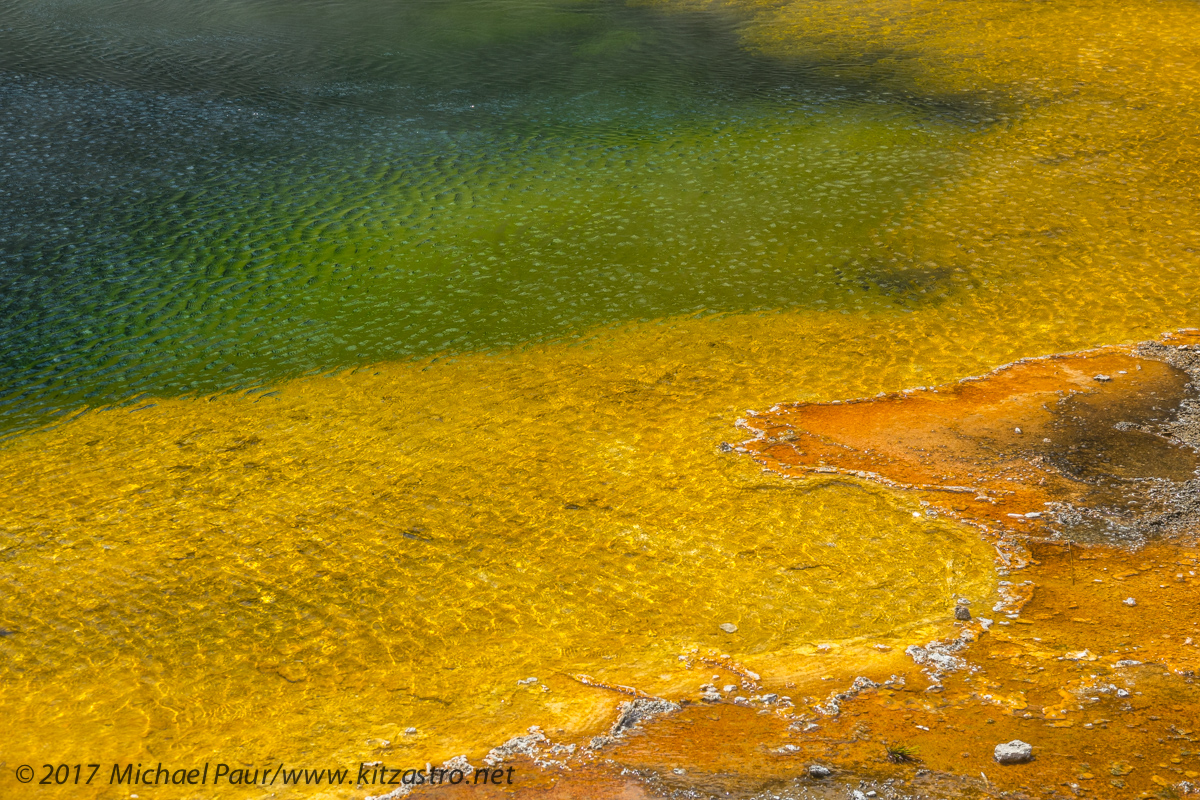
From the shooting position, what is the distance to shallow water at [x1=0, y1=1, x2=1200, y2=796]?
4930mm

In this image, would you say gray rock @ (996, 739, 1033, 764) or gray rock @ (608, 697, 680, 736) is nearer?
gray rock @ (996, 739, 1033, 764)

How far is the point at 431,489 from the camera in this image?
20.2 feet

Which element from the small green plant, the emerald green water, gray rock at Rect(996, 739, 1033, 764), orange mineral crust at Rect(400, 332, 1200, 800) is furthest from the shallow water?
gray rock at Rect(996, 739, 1033, 764)

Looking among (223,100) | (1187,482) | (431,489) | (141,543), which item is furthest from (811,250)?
(223,100)

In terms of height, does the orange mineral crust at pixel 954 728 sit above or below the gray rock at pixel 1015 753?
below

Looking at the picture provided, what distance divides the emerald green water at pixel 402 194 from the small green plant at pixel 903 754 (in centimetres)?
488

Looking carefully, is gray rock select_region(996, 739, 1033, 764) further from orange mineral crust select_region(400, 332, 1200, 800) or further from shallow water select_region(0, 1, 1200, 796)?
shallow water select_region(0, 1, 1200, 796)

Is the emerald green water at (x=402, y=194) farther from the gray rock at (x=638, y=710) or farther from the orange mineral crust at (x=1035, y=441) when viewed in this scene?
the gray rock at (x=638, y=710)

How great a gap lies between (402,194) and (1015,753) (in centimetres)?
848

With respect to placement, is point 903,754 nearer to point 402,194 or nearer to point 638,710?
point 638,710

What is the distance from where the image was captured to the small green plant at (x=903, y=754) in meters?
3.84

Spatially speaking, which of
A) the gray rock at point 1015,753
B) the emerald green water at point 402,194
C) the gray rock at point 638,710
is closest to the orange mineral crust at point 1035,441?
the emerald green water at point 402,194

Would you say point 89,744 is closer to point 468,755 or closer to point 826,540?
point 468,755

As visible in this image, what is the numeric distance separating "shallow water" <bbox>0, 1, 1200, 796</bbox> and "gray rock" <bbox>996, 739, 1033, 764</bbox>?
3.35ft
